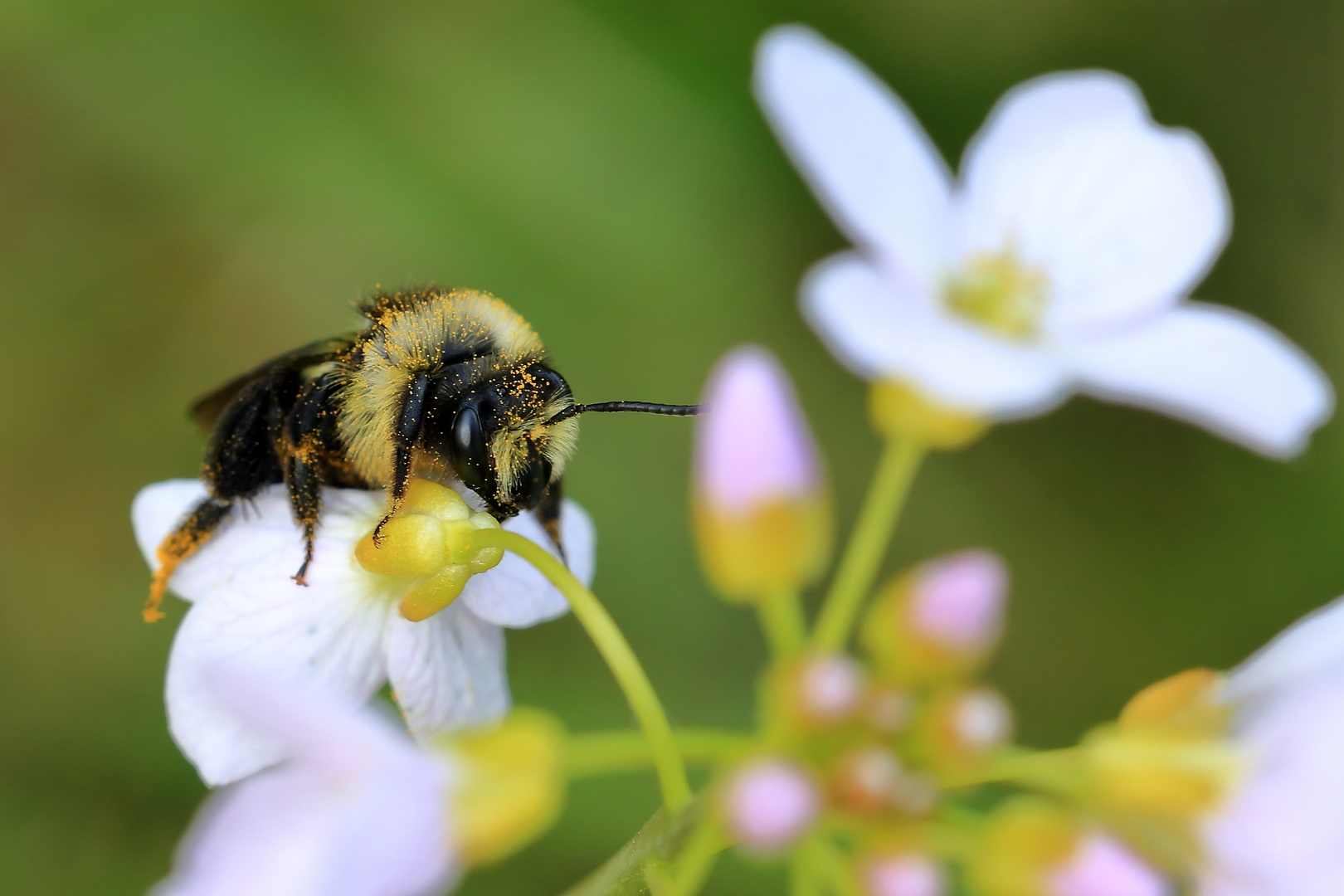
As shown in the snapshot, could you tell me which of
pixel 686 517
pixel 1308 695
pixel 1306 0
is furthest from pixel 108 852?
pixel 1306 0

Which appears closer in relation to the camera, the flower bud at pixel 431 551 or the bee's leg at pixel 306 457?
the flower bud at pixel 431 551

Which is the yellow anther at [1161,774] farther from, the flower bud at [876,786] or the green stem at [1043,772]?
the flower bud at [876,786]

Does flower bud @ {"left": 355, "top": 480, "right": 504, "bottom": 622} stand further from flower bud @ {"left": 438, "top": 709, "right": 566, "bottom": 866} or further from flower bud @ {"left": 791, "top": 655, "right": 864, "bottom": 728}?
flower bud @ {"left": 791, "top": 655, "right": 864, "bottom": 728}

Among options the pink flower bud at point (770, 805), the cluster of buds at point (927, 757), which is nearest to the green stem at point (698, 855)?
the cluster of buds at point (927, 757)

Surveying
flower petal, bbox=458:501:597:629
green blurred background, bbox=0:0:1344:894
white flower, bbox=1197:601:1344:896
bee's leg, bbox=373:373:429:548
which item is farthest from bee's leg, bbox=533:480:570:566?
green blurred background, bbox=0:0:1344:894

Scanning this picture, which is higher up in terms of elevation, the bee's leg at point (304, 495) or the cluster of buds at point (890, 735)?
the bee's leg at point (304, 495)
